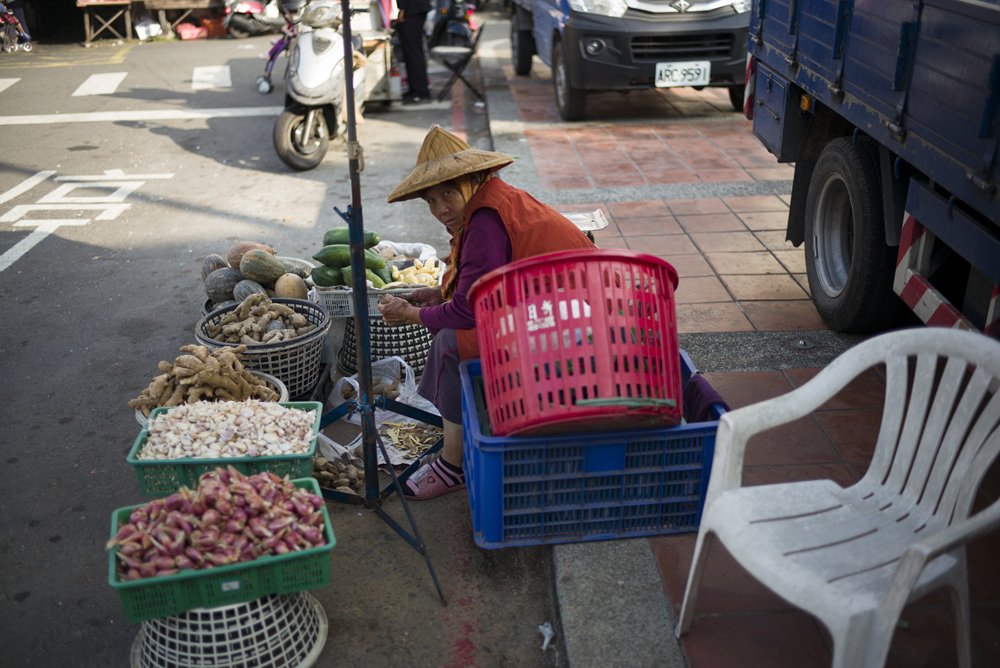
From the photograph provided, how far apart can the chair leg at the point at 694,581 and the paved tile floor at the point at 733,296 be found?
47 millimetres

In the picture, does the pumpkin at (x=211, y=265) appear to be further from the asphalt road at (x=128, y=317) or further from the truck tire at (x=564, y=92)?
the truck tire at (x=564, y=92)

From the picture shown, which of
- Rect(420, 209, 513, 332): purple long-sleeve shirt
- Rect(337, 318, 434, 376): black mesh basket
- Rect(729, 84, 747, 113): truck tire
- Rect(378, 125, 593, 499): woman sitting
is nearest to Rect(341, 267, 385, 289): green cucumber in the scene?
Rect(337, 318, 434, 376): black mesh basket

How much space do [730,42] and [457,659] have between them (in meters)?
7.49

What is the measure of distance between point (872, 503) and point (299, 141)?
6842 mm

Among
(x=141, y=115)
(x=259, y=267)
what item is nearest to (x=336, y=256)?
(x=259, y=267)

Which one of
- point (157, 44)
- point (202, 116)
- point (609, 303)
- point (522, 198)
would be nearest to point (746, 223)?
point (522, 198)

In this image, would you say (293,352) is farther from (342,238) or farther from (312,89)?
(312,89)

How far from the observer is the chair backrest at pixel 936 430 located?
239 cm

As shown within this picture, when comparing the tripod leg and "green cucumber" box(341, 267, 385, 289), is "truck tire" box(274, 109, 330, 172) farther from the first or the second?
the tripod leg

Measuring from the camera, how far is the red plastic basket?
104 inches

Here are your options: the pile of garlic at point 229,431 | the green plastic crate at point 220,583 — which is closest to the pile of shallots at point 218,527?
the green plastic crate at point 220,583

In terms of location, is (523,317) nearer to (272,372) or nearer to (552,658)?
(552,658)

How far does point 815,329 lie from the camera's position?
4.82 meters

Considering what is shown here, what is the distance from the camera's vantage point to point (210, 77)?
494 inches
